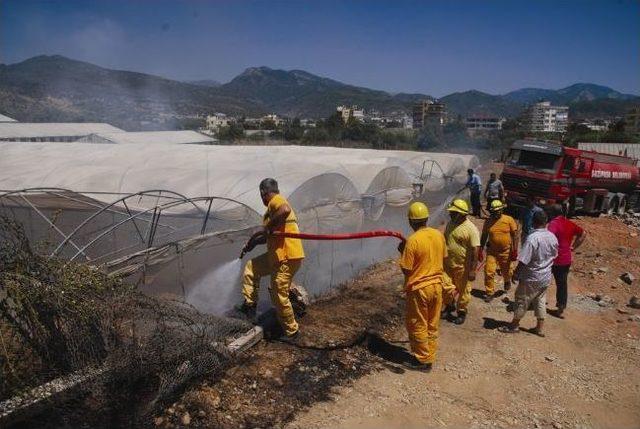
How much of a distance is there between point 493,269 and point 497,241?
0.44 metres

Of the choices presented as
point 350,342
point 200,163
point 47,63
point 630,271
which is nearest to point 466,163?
point 630,271

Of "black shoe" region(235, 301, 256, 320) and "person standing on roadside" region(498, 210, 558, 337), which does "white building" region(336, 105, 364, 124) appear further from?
"black shoe" region(235, 301, 256, 320)

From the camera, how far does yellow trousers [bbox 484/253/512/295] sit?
7383mm

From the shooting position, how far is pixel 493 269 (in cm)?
739

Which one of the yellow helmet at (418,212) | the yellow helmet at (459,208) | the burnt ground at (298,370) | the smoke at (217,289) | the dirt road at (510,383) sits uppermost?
the yellow helmet at (418,212)

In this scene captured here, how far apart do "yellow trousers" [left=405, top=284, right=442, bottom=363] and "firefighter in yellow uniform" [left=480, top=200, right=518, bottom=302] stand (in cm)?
288

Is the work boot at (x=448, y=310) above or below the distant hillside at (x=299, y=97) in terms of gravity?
below

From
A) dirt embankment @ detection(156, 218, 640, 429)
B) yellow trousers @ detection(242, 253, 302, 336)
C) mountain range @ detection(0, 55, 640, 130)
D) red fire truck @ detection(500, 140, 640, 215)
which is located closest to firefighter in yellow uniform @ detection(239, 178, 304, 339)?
yellow trousers @ detection(242, 253, 302, 336)

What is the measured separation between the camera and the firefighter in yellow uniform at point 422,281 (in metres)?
4.61

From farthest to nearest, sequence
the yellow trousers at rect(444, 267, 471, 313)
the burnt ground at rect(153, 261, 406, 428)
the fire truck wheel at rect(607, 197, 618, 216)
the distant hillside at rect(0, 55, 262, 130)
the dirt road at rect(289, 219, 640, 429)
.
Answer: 1. the distant hillside at rect(0, 55, 262, 130)
2. the fire truck wheel at rect(607, 197, 618, 216)
3. the yellow trousers at rect(444, 267, 471, 313)
4. the dirt road at rect(289, 219, 640, 429)
5. the burnt ground at rect(153, 261, 406, 428)

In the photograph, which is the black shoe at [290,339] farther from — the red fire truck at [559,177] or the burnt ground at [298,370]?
the red fire truck at [559,177]

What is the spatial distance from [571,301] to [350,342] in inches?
170

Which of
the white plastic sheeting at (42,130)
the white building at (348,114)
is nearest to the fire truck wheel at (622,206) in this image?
the white plastic sheeting at (42,130)

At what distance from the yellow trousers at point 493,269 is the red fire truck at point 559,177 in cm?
756
